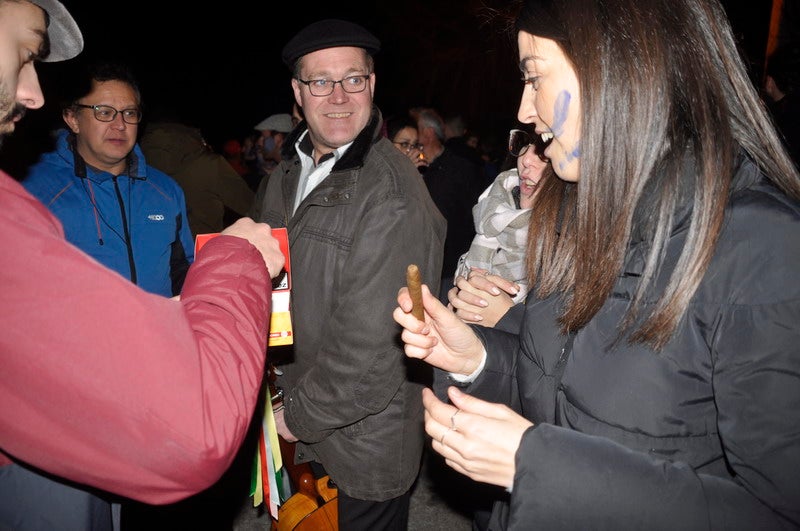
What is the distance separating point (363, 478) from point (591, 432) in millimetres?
1333

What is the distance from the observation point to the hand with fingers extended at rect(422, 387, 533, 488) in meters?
1.18

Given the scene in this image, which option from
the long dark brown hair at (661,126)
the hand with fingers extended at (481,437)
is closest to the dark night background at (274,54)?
the long dark brown hair at (661,126)

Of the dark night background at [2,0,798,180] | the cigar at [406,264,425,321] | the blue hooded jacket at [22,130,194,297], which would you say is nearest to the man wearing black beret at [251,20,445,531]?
the cigar at [406,264,425,321]

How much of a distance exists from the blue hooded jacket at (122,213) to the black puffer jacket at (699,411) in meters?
2.78

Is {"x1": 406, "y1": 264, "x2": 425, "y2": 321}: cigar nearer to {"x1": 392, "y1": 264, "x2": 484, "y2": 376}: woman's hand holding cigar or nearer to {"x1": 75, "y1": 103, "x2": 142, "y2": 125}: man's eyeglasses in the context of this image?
{"x1": 392, "y1": 264, "x2": 484, "y2": 376}: woman's hand holding cigar

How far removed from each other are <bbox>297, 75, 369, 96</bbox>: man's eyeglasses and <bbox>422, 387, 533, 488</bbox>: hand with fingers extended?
6.20 ft

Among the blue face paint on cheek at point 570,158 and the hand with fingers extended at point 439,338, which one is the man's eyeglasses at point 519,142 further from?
the hand with fingers extended at point 439,338

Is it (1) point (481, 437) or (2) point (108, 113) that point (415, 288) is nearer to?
(1) point (481, 437)

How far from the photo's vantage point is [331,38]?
2566 millimetres

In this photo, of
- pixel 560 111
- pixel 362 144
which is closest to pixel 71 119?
pixel 362 144

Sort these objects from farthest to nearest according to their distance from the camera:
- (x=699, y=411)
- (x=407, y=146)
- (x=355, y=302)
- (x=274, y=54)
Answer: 1. (x=274, y=54)
2. (x=407, y=146)
3. (x=355, y=302)
4. (x=699, y=411)

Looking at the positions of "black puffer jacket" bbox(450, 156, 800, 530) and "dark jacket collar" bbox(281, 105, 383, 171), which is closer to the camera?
"black puffer jacket" bbox(450, 156, 800, 530)

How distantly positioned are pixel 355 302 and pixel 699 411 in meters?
1.33

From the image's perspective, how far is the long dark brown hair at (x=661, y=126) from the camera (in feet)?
3.84
